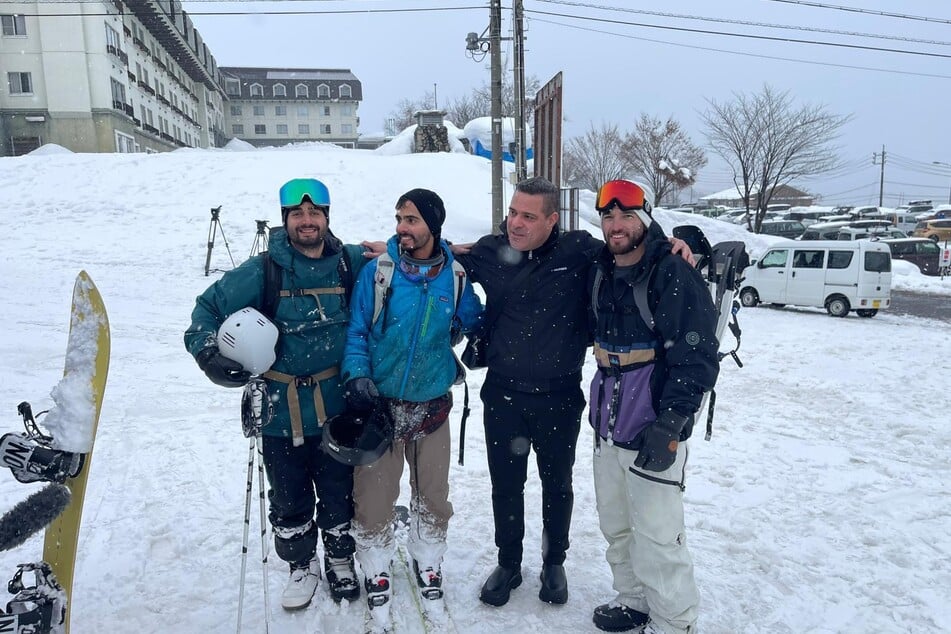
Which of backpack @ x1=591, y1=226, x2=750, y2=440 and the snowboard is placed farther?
backpack @ x1=591, y1=226, x2=750, y2=440

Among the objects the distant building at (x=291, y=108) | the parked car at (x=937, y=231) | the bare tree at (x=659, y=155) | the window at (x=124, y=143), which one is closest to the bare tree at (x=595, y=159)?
the bare tree at (x=659, y=155)

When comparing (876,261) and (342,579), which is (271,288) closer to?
(342,579)

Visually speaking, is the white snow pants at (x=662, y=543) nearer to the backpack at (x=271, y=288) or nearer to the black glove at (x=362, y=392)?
the black glove at (x=362, y=392)

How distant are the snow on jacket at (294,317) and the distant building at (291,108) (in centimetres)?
7142

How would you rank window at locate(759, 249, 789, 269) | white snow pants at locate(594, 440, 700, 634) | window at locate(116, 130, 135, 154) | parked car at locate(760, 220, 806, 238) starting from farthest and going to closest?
window at locate(116, 130, 135, 154) → parked car at locate(760, 220, 806, 238) → window at locate(759, 249, 789, 269) → white snow pants at locate(594, 440, 700, 634)

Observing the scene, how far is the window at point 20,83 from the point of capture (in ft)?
102

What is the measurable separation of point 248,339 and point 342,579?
1.44m

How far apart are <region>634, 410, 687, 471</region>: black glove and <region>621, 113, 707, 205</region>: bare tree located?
31680 millimetres

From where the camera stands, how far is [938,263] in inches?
842

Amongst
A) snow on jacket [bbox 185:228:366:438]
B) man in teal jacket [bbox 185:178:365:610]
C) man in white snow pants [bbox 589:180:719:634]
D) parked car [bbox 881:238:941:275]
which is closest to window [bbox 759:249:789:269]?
parked car [bbox 881:238:941:275]

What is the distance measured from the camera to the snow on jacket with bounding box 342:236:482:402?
2834mm

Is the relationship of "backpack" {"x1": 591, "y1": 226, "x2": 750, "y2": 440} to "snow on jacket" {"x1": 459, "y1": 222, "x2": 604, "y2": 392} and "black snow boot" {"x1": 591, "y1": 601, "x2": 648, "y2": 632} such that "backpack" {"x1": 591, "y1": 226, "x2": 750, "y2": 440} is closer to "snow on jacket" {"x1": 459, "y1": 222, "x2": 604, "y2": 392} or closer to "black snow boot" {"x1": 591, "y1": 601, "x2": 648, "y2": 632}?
"snow on jacket" {"x1": 459, "y1": 222, "x2": 604, "y2": 392}

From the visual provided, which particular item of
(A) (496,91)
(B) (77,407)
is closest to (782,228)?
(A) (496,91)

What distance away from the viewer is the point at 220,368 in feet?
8.46
